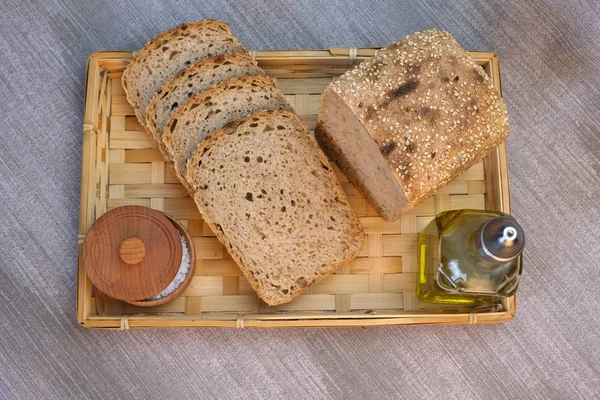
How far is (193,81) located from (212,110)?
9 cm

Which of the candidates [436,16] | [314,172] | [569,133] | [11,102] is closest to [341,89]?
[314,172]

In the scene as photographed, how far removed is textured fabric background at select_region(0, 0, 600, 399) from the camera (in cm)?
157

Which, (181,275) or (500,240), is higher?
(500,240)

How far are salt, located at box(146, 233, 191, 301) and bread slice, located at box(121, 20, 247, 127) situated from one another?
405mm

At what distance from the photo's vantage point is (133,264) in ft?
4.40

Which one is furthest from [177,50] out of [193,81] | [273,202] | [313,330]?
[313,330]

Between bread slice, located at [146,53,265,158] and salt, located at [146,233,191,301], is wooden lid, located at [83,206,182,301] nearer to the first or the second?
salt, located at [146,233,191,301]

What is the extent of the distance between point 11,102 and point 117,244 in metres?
0.58

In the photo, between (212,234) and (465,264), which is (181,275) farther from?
(465,264)

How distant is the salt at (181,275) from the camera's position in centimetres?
143

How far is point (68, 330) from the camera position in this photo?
1.57 m

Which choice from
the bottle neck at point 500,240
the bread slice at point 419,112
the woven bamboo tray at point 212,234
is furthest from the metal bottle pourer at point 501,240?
the woven bamboo tray at point 212,234

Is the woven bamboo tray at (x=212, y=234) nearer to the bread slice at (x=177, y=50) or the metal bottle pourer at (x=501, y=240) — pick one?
the bread slice at (x=177, y=50)

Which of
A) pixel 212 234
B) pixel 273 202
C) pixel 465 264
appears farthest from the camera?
pixel 212 234
